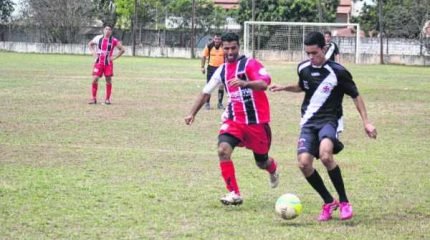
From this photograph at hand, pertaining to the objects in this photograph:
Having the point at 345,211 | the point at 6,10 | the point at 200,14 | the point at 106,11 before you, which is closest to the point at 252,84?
the point at 345,211

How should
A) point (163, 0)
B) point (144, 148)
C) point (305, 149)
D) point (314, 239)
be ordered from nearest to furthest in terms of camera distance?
point (314, 239) < point (305, 149) < point (144, 148) < point (163, 0)

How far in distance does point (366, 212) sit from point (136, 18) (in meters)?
68.3

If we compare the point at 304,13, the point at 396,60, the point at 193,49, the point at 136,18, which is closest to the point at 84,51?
the point at 136,18

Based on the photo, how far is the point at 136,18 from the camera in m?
76.1

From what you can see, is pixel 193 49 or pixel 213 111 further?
Answer: pixel 193 49

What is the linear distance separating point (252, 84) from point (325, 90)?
77cm

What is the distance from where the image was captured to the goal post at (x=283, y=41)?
5859cm

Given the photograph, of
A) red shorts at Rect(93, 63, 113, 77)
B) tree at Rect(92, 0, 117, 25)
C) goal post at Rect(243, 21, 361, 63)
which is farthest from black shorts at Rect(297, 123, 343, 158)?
tree at Rect(92, 0, 117, 25)

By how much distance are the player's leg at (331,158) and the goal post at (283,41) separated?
48254mm

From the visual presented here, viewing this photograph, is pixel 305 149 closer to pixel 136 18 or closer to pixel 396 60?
pixel 396 60

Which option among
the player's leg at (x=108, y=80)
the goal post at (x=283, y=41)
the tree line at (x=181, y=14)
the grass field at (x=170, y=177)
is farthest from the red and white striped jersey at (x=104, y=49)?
the tree line at (x=181, y=14)

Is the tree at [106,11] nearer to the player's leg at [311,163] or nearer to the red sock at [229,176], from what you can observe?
the red sock at [229,176]

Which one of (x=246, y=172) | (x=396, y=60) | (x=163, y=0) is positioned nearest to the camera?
(x=246, y=172)

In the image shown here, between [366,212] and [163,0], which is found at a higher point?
[163,0]
